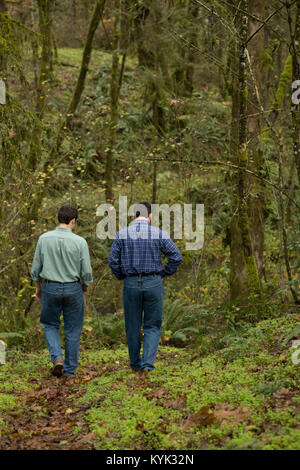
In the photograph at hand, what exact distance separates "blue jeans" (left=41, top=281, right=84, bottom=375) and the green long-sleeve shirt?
0.13 metres

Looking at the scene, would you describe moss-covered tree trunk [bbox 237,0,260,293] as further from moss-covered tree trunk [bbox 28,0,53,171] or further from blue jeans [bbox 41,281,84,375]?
moss-covered tree trunk [bbox 28,0,53,171]

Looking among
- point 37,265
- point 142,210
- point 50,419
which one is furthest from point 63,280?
point 50,419

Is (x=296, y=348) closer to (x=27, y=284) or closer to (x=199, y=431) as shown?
(x=199, y=431)

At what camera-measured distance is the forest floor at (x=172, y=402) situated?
4.02m

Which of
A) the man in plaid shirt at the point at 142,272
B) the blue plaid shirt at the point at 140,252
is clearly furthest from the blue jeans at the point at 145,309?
the blue plaid shirt at the point at 140,252

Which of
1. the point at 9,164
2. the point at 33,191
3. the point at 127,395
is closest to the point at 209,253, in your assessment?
the point at 33,191

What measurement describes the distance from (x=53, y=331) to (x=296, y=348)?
10.5 ft

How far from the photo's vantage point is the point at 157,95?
14523mm

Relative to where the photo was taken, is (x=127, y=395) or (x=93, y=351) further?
(x=93, y=351)

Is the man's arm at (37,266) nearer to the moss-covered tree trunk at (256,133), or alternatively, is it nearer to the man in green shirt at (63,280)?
the man in green shirt at (63,280)

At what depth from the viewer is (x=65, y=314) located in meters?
6.75

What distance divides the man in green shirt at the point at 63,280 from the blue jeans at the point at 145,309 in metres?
0.69

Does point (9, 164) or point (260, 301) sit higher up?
point (9, 164)

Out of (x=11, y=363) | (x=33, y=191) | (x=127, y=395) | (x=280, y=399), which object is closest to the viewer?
(x=280, y=399)
